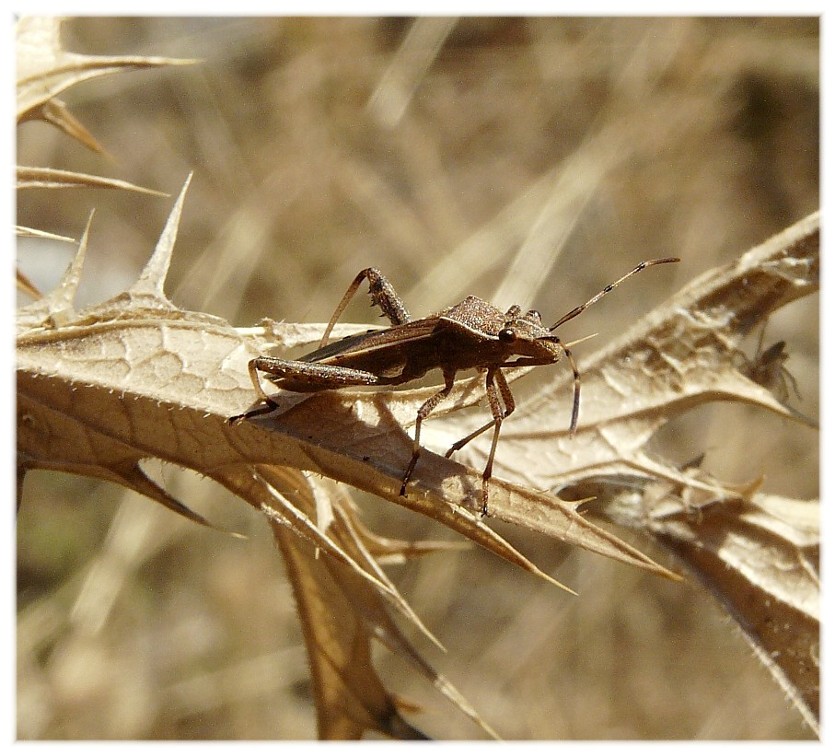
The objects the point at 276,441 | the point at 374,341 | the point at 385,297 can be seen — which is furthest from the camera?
the point at 385,297

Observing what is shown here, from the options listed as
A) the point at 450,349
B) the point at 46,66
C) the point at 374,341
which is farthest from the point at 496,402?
the point at 46,66

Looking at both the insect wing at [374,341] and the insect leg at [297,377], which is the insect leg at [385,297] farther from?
the insect leg at [297,377]

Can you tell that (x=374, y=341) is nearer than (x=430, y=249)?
Yes

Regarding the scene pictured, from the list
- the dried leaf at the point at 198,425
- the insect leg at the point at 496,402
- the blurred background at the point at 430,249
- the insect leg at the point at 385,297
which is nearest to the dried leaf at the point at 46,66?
the dried leaf at the point at 198,425

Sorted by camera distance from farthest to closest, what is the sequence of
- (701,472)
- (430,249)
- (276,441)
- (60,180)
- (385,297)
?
(430,249)
(385,297)
(701,472)
(60,180)
(276,441)

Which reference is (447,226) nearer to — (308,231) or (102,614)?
(308,231)

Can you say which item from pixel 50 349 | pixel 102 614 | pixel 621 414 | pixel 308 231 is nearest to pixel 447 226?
pixel 308 231

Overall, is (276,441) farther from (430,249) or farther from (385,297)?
(430,249)

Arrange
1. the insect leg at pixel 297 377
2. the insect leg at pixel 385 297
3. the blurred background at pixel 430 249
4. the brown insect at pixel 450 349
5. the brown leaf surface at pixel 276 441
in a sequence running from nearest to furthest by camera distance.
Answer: the brown leaf surface at pixel 276 441, the insect leg at pixel 297 377, the brown insect at pixel 450 349, the insect leg at pixel 385 297, the blurred background at pixel 430 249
